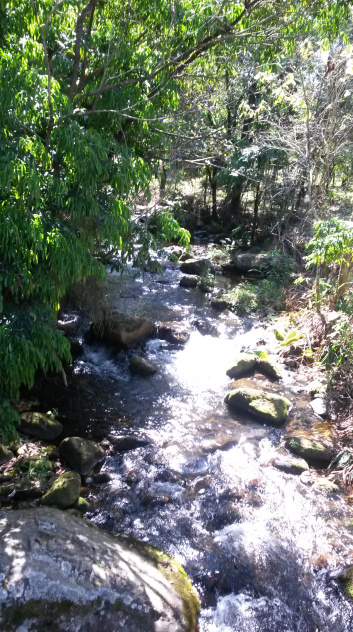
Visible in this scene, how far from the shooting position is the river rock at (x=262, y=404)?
6930mm

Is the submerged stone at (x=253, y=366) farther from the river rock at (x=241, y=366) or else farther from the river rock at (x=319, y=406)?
the river rock at (x=319, y=406)

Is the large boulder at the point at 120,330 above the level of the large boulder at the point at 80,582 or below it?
below

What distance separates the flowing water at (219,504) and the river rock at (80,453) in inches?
9.2

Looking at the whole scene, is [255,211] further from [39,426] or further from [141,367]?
[39,426]

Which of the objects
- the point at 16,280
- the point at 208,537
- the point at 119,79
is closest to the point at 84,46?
the point at 119,79

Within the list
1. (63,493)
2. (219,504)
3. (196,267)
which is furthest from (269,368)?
(196,267)

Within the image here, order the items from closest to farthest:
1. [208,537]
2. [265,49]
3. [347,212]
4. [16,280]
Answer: [16,280], [208,537], [265,49], [347,212]

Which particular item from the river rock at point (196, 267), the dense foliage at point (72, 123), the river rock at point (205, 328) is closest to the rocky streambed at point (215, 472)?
the river rock at point (205, 328)

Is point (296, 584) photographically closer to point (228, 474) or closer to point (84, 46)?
point (228, 474)

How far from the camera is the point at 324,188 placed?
1080 cm

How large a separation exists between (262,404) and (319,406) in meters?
1.03

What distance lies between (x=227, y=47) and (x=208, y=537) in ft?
20.8

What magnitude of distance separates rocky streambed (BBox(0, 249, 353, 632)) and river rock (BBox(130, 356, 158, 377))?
0.03m

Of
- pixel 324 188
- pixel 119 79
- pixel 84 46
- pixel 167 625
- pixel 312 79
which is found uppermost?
pixel 312 79
